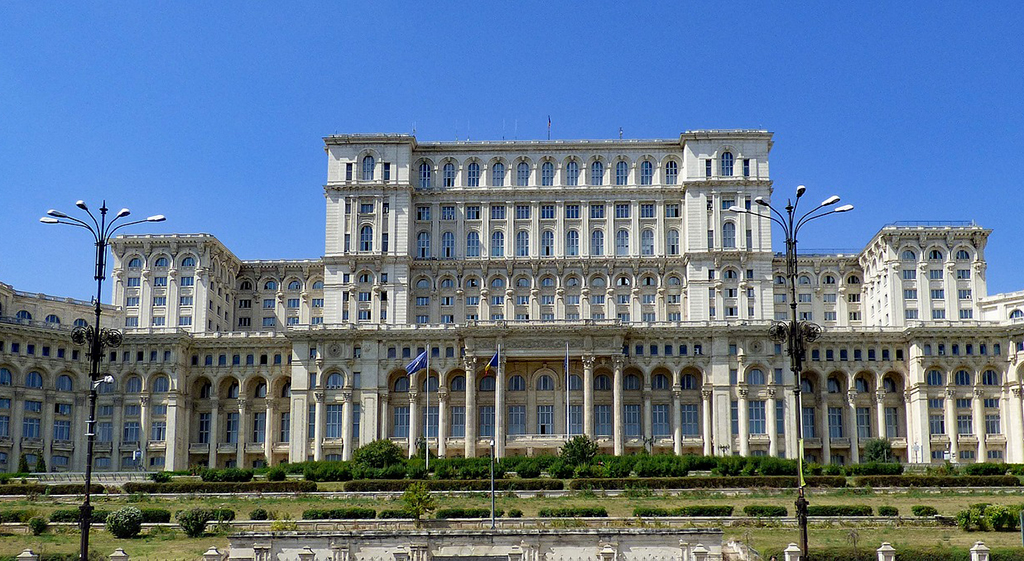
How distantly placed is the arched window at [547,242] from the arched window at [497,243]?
4821 mm

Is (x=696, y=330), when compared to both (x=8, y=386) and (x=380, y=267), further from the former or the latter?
(x=8, y=386)

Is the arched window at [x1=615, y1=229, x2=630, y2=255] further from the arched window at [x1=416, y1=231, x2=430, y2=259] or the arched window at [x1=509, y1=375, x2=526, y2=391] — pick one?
the arched window at [x1=416, y1=231, x2=430, y2=259]

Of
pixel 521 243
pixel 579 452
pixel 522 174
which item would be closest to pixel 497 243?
pixel 521 243

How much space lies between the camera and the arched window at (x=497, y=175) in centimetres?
13938

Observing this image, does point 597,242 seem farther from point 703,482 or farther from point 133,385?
point 133,385

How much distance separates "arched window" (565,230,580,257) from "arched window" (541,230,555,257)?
5.53ft

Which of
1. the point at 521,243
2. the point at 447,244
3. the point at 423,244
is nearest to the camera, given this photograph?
the point at 521,243

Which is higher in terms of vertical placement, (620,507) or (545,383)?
(545,383)

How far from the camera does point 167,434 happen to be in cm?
12744

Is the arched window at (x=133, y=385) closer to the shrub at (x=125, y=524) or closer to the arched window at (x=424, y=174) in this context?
the arched window at (x=424, y=174)

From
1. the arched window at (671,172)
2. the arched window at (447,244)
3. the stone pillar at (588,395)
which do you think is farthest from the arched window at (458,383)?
the arched window at (671,172)

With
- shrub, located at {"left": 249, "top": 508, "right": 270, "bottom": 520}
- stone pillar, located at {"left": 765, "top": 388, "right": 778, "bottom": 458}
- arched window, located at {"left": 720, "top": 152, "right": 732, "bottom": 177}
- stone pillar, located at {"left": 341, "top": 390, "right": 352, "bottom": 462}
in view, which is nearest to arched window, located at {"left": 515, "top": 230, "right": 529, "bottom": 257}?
arched window, located at {"left": 720, "top": 152, "right": 732, "bottom": 177}

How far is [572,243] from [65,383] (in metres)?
60.2

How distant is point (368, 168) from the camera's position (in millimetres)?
136875
